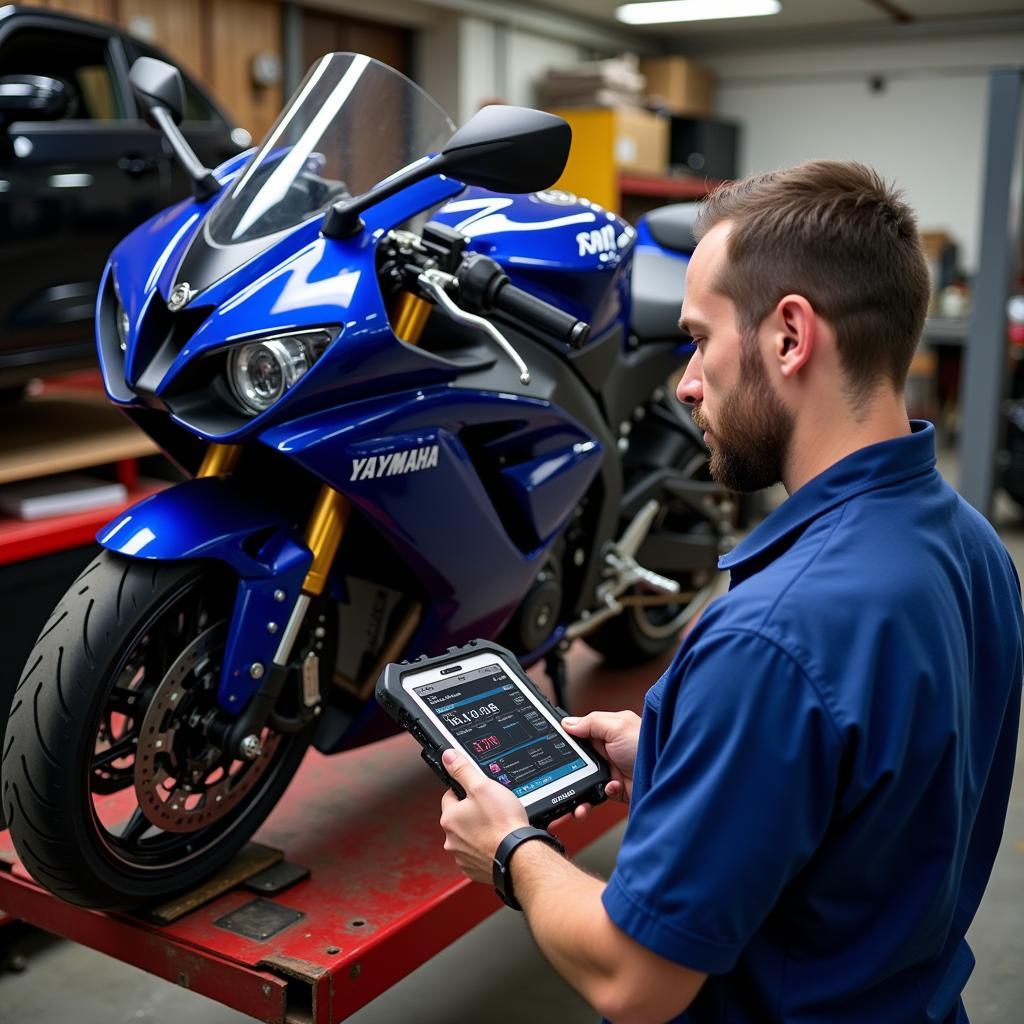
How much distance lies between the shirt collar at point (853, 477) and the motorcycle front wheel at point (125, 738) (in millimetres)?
963

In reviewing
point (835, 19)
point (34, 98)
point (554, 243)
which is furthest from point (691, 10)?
point (554, 243)

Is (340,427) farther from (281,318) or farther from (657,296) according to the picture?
(657,296)

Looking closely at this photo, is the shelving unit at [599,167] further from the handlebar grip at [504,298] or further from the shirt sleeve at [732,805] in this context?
the shirt sleeve at [732,805]

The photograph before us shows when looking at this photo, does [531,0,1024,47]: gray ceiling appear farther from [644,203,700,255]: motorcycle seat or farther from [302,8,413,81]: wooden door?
[644,203,700,255]: motorcycle seat

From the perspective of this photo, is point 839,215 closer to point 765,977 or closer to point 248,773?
point 765,977

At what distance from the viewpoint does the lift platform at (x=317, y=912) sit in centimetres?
170

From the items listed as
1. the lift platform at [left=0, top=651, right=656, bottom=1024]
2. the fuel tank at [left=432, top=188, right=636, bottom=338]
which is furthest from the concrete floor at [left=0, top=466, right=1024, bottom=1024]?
the fuel tank at [left=432, top=188, right=636, bottom=338]

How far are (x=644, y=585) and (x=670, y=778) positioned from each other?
191cm

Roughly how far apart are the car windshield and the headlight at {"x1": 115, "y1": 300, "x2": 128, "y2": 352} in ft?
0.66

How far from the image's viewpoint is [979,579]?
118 cm

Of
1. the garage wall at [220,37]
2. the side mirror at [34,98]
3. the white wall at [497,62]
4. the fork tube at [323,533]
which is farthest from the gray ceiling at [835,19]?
the fork tube at [323,533]

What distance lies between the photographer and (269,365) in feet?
5.87

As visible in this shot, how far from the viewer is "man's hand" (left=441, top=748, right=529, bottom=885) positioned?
1234 millimetres

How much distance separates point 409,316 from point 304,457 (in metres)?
0.34
